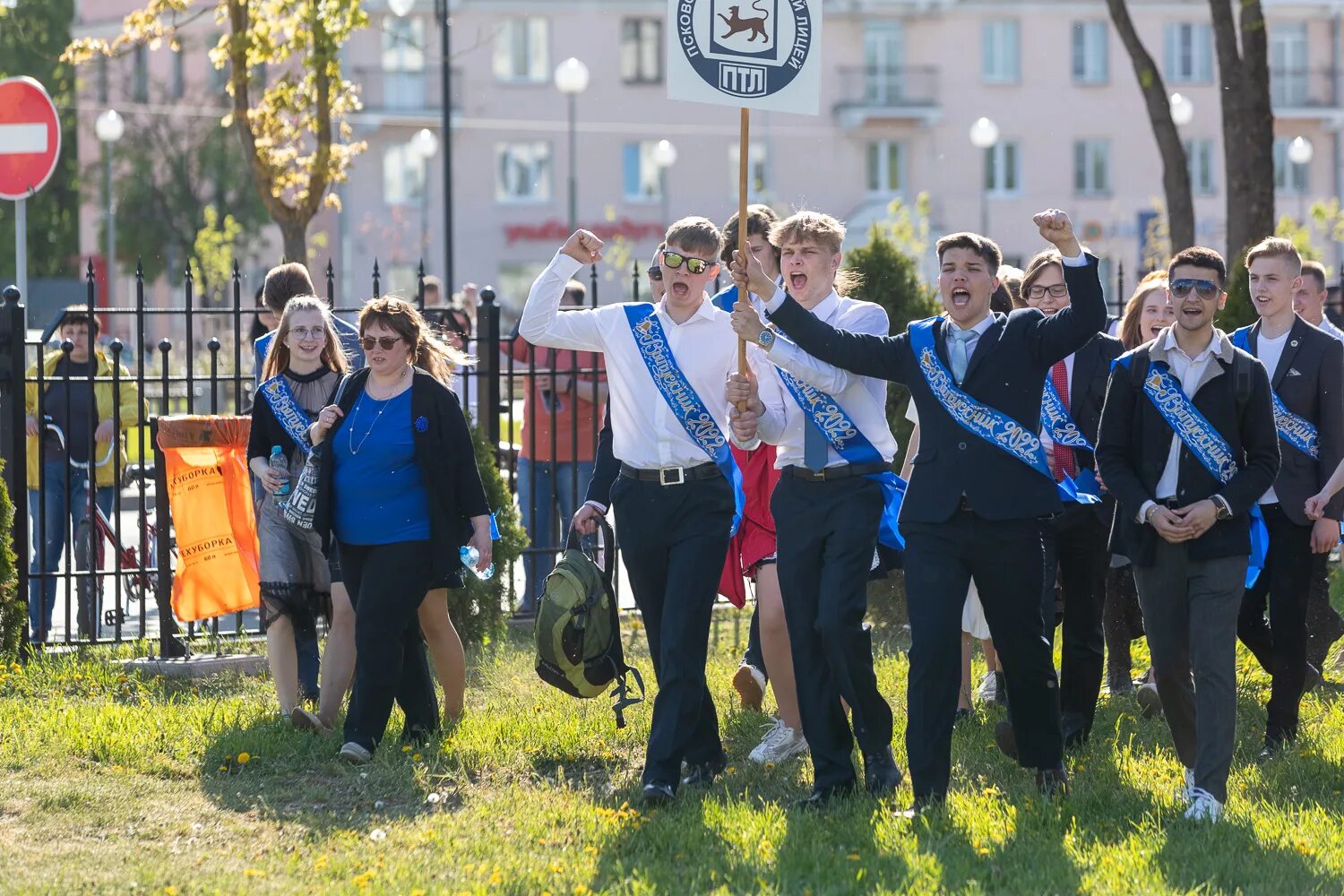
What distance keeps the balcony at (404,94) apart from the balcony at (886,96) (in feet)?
32.6

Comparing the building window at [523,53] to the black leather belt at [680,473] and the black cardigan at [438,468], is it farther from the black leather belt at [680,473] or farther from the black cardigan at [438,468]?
the black leather belt at [680,473]

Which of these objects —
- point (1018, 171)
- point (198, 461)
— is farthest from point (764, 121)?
point (198, 461)

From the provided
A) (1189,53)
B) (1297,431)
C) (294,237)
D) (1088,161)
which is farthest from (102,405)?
(1189,53)

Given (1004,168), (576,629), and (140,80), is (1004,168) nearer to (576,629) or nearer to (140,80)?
(140,80)

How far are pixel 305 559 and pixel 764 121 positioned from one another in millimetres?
41014

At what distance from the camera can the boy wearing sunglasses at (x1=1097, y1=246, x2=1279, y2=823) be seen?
5684mm

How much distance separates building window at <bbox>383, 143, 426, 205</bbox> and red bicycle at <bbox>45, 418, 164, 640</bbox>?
3574 centimetres

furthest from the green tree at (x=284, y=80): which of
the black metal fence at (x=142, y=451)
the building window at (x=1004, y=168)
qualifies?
the building window at (x=1004, y=168)

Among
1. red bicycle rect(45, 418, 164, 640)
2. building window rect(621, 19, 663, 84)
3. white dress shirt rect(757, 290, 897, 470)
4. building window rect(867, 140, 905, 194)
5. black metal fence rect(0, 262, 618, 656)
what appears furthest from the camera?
building window rect(867, 140, 905, 194)

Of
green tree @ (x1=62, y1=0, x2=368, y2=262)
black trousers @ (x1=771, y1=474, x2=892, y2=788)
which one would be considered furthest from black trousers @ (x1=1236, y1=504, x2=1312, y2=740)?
green tree @ (x1=62, y1=0, x2=368, y2=262)

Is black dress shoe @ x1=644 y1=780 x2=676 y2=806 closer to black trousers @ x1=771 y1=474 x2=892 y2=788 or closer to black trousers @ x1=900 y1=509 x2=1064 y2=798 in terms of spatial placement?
black trousers @ x1=771 y1=474 x2=892 y2=788

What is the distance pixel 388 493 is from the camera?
669cm

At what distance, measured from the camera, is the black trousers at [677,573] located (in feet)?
19.9

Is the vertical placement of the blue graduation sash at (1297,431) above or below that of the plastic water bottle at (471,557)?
above
